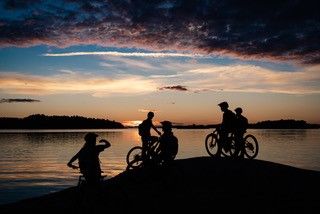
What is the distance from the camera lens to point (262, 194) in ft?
45.3

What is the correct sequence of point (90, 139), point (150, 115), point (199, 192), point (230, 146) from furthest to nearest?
point (230, 146) < point (150, 115) < point (199, 192) < point (90, 139)

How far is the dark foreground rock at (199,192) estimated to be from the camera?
12.4 m

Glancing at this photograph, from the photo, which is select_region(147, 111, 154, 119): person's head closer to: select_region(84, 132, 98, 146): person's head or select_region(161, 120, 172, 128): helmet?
select_region(161, 120, 172, 128): helmet

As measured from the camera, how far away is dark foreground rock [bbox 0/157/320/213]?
12.4 meters

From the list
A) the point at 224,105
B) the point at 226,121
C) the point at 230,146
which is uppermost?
the point at 224,105

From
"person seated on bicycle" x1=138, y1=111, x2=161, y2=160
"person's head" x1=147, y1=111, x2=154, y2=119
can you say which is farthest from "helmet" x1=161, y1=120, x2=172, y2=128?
"person seated on bicycle" x1=138, y1=111, x2=161, y2=160

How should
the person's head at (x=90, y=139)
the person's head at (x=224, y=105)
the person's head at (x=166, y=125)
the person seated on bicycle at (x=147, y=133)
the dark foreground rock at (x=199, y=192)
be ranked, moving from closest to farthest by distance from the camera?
the person's head at (x=90, y=139) < the dark foreground rock at (x=199, y=192) < the person's head at (x=166, y=125) < the person seated on bicycle at (x=147, y=133) < the person's head at (x=224, y=105)

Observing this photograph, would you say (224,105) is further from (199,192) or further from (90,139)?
(90,139)

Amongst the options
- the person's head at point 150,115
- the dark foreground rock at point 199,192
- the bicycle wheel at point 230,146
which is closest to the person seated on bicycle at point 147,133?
the person's head at point 150,115

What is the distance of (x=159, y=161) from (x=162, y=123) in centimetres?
199

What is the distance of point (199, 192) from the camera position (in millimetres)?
14227

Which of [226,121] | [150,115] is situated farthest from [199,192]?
[226,121]

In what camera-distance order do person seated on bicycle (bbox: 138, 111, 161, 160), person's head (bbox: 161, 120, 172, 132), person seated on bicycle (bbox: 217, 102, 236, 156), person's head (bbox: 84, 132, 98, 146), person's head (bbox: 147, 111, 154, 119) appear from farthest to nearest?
person seated on bicycle (bbox: 217, 102, 236, 156)
person seated on bicycle (bbox: 138, 111, 161, 160)
person's head (bbox: 147, 111, 154, 119)
person's head (bbox: 161, 120, 172, 132)
person's head (bbox: 84, 132, 98, 146)

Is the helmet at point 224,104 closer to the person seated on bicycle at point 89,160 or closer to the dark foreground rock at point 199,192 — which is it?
the dark foreground rock at point 199,192
